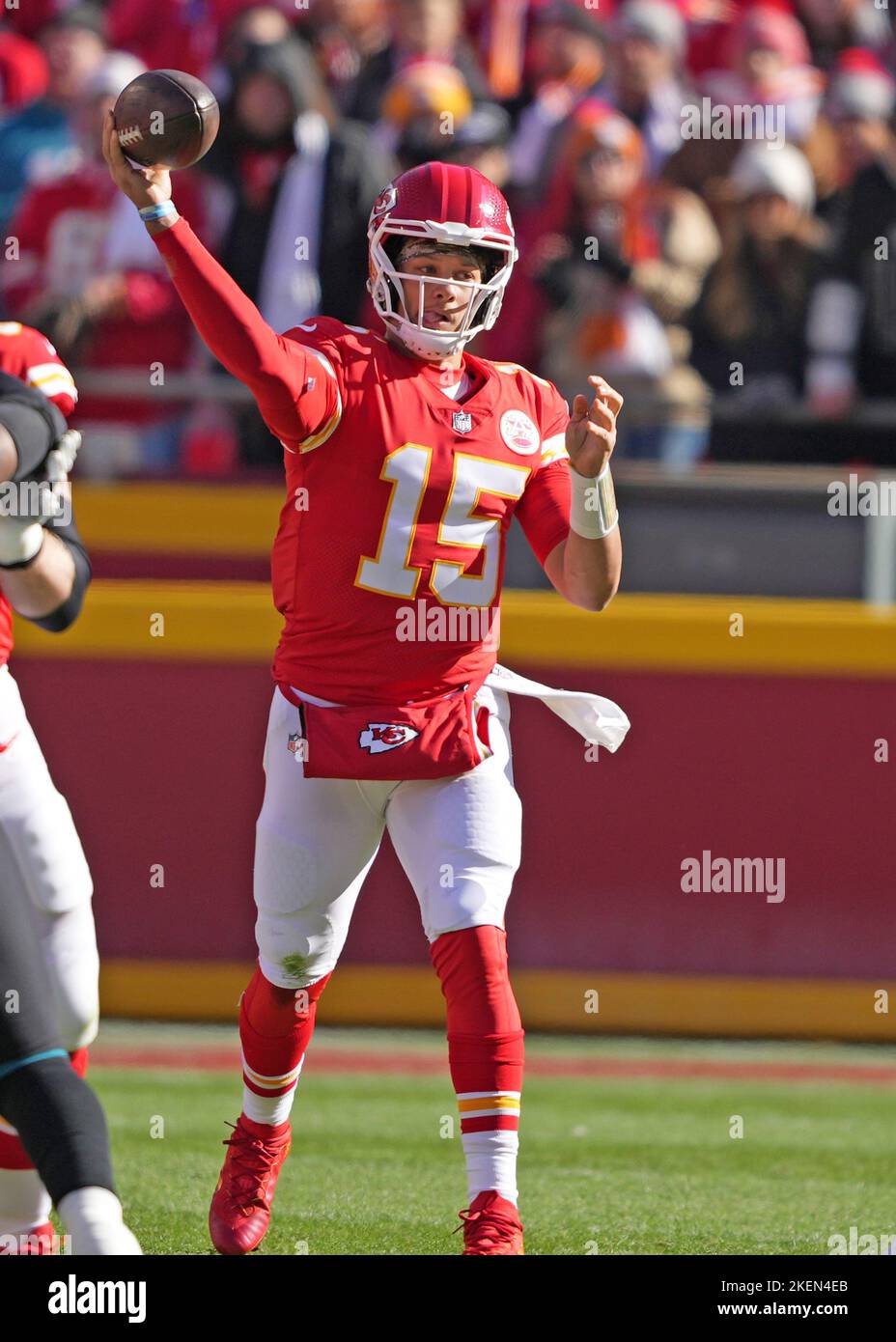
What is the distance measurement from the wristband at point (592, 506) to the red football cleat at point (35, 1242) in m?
1.70

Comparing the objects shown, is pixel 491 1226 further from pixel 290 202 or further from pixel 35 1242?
pixel 290 202

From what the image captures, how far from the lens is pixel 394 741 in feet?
14.2

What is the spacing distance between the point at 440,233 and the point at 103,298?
4254 mm

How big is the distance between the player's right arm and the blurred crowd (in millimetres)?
3810

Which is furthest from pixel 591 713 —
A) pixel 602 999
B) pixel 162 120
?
pixel 602 999

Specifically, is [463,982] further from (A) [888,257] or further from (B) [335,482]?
(A) [888,257]

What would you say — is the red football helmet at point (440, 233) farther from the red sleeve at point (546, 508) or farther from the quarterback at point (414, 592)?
the red sleeve at point (546, 508)

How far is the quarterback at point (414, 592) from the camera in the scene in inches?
167

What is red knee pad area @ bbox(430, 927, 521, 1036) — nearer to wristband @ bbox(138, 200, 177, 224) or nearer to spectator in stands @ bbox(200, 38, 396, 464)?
wristband @ bbox(138, 200, 177, 224)

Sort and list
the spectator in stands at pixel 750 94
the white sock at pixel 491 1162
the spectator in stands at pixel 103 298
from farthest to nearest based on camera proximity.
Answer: the spectator in stands at pixel 750 94 → the spectator in stands at pixel 103 298 → the white sock at pixel 491 1162

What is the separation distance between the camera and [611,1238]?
15.4 feet

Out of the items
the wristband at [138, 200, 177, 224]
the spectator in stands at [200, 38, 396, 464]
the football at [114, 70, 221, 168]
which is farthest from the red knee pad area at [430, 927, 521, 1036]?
the spectator in stands at [200, 38, 396, 464]

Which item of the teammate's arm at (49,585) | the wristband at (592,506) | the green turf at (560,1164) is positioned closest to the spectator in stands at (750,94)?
the green turf at (560,1164)

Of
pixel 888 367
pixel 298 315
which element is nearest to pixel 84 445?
pixel 298 315
